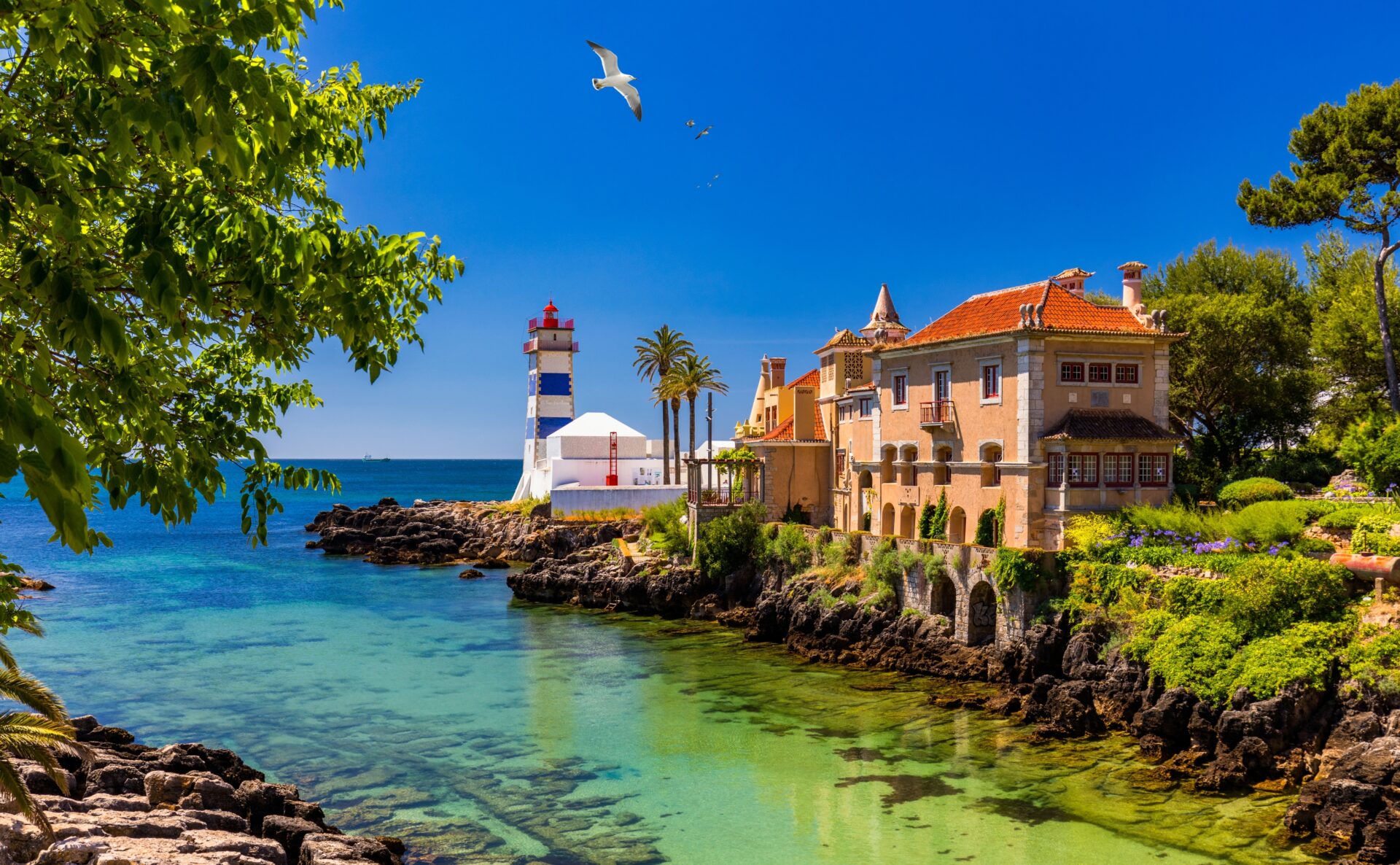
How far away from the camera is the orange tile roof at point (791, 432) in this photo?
48500 millimetres

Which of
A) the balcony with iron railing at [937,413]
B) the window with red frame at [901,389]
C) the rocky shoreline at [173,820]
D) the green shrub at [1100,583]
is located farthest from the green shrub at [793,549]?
the rocky shoreline at [173,820]

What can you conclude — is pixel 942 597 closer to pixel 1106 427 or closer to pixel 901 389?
pixel 1106 427

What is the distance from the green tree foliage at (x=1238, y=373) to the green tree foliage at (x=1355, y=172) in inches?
210

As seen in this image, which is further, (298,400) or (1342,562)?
(1342,562)

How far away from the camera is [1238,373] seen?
43188 millimetres

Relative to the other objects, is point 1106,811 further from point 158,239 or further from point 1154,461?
point 158,239

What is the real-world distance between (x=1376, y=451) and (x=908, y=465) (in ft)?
50.7

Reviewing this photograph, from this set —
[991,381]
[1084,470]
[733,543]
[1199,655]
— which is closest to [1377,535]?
[1199,655]

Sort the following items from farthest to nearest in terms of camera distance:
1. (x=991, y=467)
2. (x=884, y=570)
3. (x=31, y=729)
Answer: (x=884, y=570), (x=991, y=467), (x=31, y=729)

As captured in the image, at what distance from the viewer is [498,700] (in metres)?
31.0

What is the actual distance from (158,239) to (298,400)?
498 centimetres

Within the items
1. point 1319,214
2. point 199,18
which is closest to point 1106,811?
point 199,18

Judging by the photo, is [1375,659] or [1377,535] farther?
[1377,535]

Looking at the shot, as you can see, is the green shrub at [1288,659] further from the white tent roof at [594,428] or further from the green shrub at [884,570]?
the white tent roof at [594,428]
